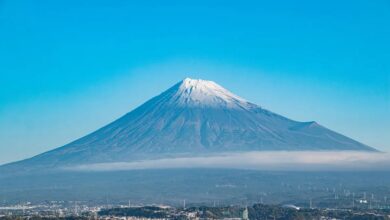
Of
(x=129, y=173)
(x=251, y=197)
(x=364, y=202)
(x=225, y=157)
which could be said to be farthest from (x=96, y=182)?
(x=364, y=202)

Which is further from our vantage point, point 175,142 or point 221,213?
point 175,142

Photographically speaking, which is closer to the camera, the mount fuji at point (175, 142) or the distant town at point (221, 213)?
the distant town at point (221, 213)

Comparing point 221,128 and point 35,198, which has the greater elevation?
point 221,128

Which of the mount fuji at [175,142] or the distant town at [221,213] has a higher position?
the mount fuji at [175,142]

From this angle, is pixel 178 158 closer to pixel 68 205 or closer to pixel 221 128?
pixel 221 128

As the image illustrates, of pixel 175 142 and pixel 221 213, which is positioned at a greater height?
pixel 175 142

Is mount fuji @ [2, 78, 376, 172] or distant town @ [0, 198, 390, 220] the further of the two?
mount fuji @ [2, 78, 376, 172]

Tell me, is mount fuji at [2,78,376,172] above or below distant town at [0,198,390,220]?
above

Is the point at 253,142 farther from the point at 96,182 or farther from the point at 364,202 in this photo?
the point at 364,202

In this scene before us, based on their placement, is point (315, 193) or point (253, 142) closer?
point (315, 193)

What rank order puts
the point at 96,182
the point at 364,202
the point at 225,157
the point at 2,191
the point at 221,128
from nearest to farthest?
1. the point at 364,202
2. the point at 2,191
3. the point at 96,182
4. the point at 225,157
5. the point at 221,128

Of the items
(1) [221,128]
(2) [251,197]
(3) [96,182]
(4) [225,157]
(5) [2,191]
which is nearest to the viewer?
(2) [251,197]
